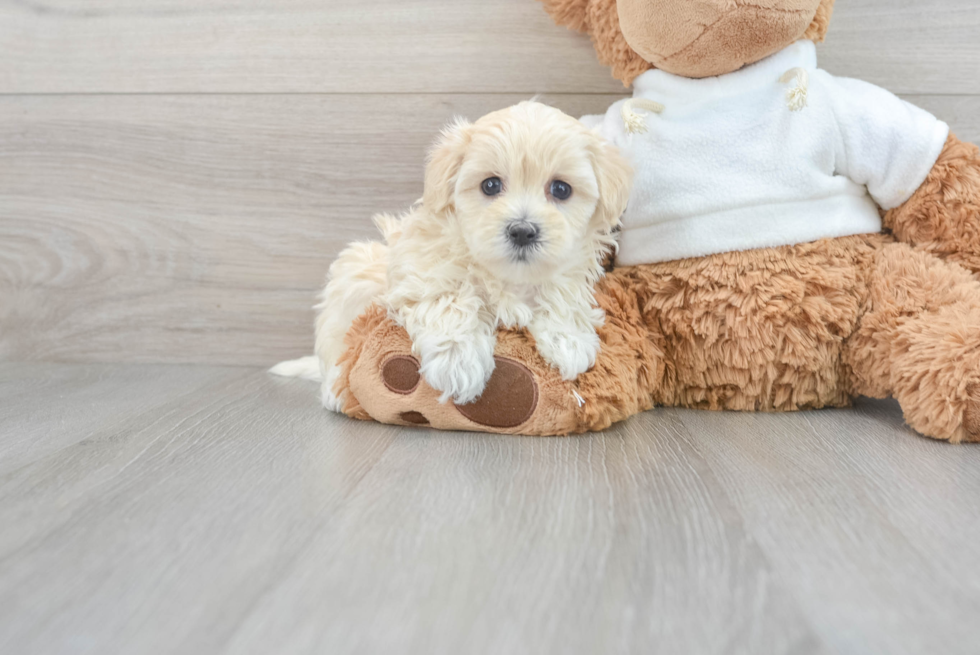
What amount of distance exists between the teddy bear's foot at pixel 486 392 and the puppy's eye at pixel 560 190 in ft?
0.58

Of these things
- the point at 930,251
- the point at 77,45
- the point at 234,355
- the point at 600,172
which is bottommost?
the point at 234,355

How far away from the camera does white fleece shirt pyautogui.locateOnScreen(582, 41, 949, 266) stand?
0.96 m

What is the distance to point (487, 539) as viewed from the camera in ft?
1.99

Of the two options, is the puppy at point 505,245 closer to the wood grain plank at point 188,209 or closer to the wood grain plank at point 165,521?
the wood grain plank at point 165,521

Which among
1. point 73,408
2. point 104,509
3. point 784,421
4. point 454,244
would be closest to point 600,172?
point 454,244

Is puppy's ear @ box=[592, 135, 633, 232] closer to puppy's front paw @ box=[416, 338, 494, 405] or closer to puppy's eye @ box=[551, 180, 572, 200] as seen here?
puppy's eye @ box=[551, 180, 572, 200]

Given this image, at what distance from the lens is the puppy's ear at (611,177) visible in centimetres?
90

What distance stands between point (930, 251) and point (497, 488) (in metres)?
0.69

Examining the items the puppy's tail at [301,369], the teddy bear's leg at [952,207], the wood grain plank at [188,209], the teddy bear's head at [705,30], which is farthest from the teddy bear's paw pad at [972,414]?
the puppy's tail at [301,369]

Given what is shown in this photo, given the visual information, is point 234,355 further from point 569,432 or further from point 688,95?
point 688,95

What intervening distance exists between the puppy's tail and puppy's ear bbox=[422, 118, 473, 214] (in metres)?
0.47

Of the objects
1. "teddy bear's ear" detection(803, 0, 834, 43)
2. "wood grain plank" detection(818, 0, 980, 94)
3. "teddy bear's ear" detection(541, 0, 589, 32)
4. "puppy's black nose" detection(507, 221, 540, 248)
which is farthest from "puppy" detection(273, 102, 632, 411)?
"wood grain plank" detection(818, 0, 980, 94)

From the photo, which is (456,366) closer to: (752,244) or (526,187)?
(526,187)

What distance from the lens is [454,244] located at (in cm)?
93
